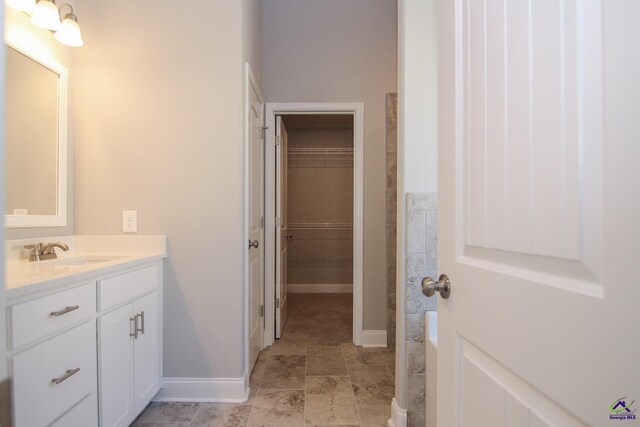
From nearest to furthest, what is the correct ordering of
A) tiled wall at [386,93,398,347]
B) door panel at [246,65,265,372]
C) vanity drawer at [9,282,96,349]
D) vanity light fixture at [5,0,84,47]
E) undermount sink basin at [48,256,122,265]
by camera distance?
vanity drawer at [9,282,96,349] < vanity light fixture at [5,0,84,47] < undermount sink basin at [48,256,122,265] < door panel at [246,65,265,372] < tiled wall at [386,93,398,347]

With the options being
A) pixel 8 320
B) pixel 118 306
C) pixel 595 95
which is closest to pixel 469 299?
pixel 595 95

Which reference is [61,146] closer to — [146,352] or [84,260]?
[84,260]

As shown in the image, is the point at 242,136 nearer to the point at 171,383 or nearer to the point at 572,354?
the point at 171,383

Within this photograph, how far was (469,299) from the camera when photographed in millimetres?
720

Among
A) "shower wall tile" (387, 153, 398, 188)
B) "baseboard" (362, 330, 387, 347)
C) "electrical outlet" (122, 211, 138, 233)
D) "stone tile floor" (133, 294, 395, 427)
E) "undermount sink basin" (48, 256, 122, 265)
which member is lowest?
"stone tile floor" (133, 294, 395, 427)

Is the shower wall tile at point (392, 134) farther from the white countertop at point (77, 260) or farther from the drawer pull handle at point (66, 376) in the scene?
the drawer pull handle at point (66, 376)

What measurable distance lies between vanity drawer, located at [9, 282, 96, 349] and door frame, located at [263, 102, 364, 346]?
1.53m

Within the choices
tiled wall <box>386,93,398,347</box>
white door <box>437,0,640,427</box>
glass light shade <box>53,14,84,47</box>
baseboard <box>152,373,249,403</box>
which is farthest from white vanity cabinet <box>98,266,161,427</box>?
tiled wall <box>386,93,398,347</box>

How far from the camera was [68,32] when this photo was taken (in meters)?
1.63

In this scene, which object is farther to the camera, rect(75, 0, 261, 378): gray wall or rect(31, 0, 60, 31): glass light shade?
rect(75, 0, 261, 378): gray wall

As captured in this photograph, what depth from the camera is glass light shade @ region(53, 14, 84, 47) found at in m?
1.62

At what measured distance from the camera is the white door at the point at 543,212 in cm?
40

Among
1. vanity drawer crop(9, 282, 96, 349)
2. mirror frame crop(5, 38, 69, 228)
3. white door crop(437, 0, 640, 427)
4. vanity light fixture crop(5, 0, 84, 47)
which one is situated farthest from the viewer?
mirror frame crop(5, 38, 69, 228)

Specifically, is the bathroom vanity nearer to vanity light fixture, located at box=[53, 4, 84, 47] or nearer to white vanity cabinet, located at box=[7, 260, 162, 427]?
white vanity cabinet, located at box=[7, 260, 162, 427]
